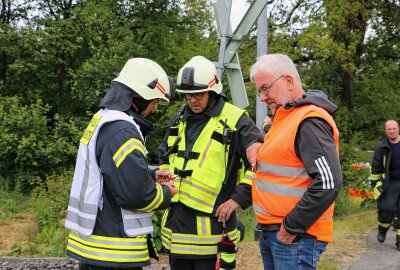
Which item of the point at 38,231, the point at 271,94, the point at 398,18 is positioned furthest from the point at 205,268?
the point at 398,18

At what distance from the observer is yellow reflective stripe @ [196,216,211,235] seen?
3.53 m

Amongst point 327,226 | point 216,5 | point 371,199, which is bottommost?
point 371,199

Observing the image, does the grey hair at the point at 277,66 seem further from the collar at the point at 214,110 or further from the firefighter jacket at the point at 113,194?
the firefighter jacket at the point at 113,194

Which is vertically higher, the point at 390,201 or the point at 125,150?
the point at 125,150

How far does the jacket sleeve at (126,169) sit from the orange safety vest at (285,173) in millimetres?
736

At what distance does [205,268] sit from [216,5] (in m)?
2.73

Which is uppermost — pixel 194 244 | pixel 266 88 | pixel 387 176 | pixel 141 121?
pixel 266 88

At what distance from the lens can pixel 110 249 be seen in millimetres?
2861

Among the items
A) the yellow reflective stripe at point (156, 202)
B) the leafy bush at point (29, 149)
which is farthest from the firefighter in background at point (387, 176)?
the leafy bush at point (29, 149)

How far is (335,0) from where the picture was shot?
47.4ft

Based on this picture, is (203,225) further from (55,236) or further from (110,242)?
(55,236)

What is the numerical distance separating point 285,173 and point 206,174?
2.62 ft

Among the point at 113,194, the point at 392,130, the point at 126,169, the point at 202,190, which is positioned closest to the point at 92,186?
the point at 113,194

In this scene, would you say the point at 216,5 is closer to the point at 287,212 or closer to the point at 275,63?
the point at 275,63
